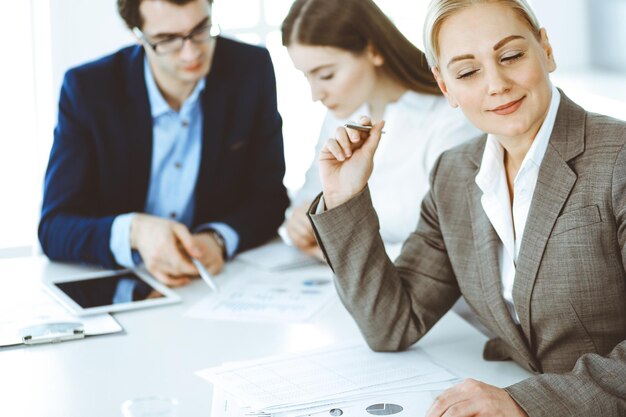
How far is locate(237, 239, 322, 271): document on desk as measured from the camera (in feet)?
7.61

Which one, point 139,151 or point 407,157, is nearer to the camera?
point 407,157

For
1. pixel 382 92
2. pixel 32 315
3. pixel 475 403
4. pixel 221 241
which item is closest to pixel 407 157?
pixel 382 92

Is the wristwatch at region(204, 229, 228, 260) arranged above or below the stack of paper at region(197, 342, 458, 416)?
above

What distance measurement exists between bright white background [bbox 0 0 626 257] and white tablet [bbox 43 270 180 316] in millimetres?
2101

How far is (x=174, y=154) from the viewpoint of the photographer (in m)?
2.58

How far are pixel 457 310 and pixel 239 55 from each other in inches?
43.3

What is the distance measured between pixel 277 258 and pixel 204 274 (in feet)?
0.81

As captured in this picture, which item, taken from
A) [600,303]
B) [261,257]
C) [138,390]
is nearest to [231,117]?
[261,257]

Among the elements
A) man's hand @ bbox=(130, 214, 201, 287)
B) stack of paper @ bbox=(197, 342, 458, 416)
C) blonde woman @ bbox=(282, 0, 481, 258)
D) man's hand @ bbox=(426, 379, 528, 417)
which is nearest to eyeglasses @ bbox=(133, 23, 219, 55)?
blonde woman @ bbox=(282, 0, 481, 258)

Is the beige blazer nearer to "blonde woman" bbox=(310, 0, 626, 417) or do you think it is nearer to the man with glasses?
"blonde woman" bbox=(310, 0, 626, 417)

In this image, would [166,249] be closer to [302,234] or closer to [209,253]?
[209,253]

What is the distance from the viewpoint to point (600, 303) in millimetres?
1396

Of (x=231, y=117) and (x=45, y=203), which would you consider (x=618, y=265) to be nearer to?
(x=231, y=117)

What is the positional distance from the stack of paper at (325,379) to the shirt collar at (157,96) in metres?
1.07
